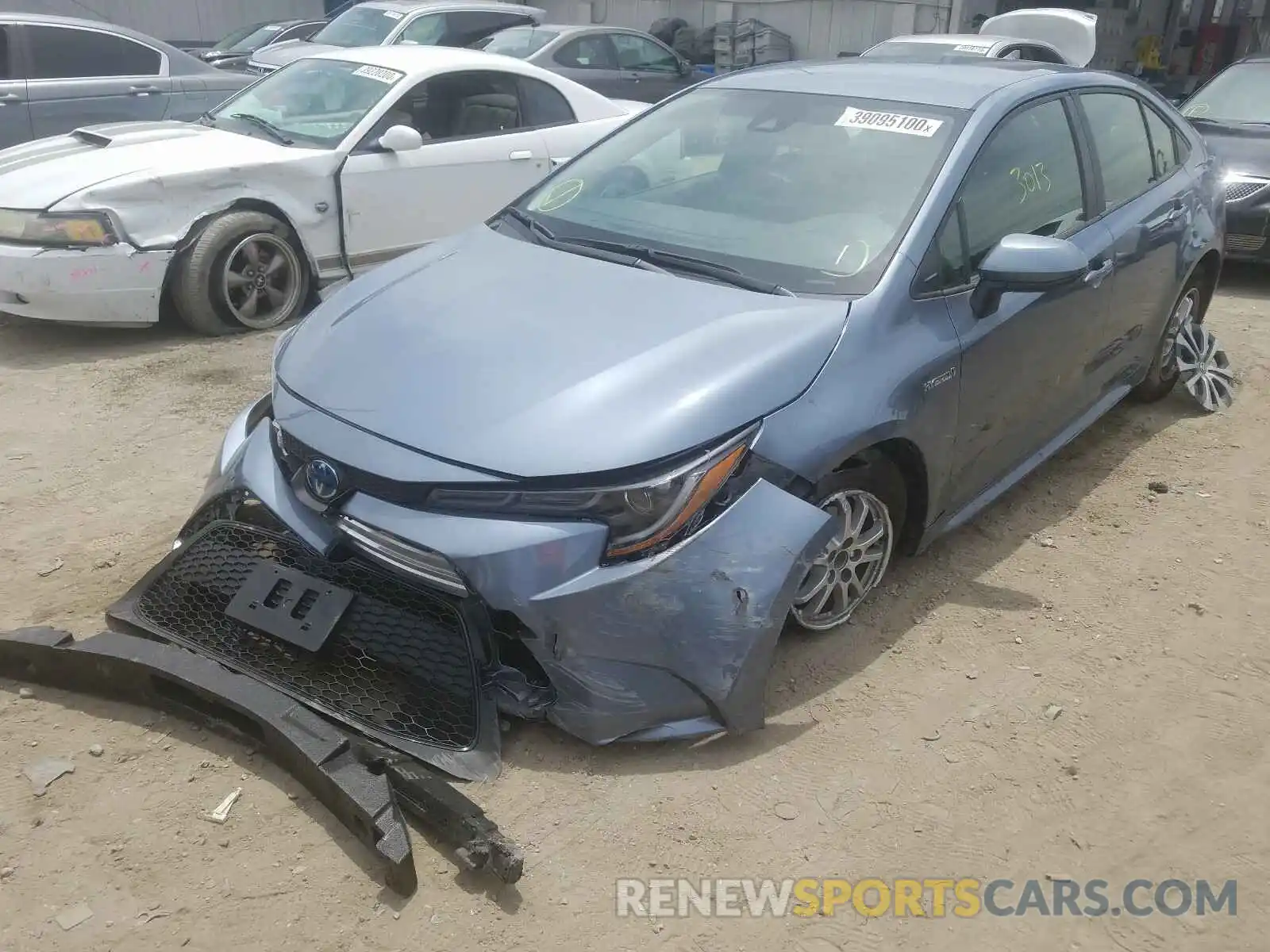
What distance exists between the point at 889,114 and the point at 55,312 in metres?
4.24

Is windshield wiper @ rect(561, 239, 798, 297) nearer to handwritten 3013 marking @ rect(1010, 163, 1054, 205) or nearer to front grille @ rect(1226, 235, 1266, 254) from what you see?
handwritten 3013 marking @ rect(1010, 163, 1054, 205)

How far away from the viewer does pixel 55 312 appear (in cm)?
532

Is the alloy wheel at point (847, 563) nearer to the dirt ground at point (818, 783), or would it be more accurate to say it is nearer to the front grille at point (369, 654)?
the dirt ground at point (818, 783)

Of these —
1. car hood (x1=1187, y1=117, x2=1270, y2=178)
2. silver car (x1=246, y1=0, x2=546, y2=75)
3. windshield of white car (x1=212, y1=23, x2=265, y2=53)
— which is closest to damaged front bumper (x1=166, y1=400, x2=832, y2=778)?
car hood (x1=1187, y1=117, x2=1270, y2=178)

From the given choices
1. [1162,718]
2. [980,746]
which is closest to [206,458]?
[980,746]

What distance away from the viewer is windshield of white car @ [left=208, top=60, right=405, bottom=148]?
6148 millimetres

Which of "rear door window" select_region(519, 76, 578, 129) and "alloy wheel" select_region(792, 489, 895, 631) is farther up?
"rear door window" select_region(519, 76, 578, 129)

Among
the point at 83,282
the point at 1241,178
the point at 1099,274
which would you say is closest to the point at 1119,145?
the point at 1099,274

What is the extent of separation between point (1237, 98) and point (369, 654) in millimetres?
8868

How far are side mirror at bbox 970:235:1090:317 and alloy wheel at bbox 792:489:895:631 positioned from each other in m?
0.77

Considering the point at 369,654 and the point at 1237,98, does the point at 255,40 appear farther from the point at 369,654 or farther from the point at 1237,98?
the point at 369,654

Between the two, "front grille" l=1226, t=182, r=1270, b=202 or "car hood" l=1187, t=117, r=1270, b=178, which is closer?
"front grille" l=1226, t=182, r=1270, b=202

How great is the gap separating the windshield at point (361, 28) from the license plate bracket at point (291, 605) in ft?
31.7

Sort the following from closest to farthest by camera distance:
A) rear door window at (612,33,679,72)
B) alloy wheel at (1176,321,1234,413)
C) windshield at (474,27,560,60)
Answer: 1. alloy wheel at (1176,321,1234,413)
2. windshield at (474,27,560,60)
3. rear door window at (612,33,679,72)
